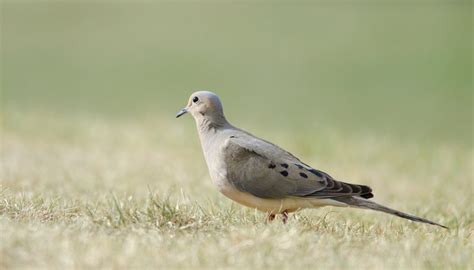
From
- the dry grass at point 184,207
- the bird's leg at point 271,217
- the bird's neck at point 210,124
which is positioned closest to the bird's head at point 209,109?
the bird's neck at point 210,124

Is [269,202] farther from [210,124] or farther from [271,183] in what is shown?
[210,124]

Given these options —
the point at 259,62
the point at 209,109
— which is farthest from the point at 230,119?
the point at 209,109

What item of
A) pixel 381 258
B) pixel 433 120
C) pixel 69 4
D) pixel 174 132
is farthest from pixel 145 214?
pixel 69 4

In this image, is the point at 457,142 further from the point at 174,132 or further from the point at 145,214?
the point at 145,214

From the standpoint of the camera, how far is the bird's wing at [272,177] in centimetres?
636

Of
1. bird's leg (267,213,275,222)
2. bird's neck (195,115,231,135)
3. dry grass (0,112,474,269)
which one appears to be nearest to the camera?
dry grass (0,112,474,269)

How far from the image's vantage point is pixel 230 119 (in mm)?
17016

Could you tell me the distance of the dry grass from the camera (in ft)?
15.6

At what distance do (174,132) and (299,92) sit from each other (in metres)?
9.26

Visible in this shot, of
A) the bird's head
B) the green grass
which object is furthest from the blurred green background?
the bird's head

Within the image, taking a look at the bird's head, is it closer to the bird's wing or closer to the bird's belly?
the bird's wing

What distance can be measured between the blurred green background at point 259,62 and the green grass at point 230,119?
0.08 m

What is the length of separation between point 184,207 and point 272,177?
68 centimetres

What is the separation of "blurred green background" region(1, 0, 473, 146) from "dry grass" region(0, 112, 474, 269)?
3.76 meters
